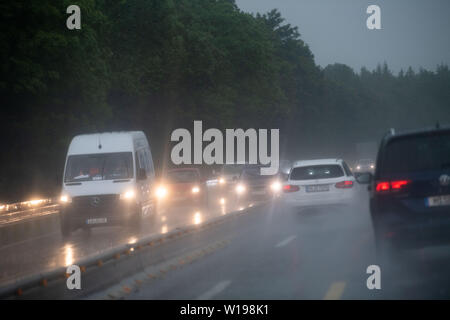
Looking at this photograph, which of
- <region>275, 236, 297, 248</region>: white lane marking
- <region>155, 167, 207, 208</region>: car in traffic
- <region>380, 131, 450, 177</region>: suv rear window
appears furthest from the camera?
<region>155, 167, 207, 208</region>: car in traffic

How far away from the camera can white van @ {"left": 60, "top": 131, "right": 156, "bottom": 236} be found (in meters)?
19.8

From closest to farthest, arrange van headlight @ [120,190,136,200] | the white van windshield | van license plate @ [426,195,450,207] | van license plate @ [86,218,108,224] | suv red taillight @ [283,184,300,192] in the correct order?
van license plate @ [426,195,450,207] → van license plate @ [86,218,108,224] → van headlight @ [120,190,136,200] → the white van windshield → suv red taillight @ [283,184,300,192]

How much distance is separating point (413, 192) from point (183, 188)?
932 inches

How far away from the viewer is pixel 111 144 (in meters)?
20.8

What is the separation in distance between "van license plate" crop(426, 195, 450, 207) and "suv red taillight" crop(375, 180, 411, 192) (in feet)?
1.16

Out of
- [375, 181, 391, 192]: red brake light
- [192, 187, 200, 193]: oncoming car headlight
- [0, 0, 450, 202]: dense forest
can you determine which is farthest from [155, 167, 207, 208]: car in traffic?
[375, 181, 391, 192]: red brake light

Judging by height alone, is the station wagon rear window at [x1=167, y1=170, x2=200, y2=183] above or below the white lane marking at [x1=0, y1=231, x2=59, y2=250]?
above

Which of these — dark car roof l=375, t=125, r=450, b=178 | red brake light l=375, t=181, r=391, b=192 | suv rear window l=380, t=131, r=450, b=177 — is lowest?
red brake light l=375, t=181, r=391, b=192

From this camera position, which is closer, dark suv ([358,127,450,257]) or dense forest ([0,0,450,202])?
dark suv ([358,127,450,257])

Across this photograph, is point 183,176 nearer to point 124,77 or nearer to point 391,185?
point 124,77

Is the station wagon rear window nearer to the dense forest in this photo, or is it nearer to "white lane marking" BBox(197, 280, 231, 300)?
the dense forest

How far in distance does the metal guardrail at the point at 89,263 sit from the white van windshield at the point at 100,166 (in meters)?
4.99
